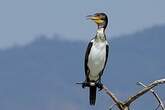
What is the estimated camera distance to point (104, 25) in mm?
10930

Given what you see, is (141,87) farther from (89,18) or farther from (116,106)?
(89,18)

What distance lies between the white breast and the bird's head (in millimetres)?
967

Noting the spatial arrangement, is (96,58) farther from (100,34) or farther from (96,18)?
(96,18)

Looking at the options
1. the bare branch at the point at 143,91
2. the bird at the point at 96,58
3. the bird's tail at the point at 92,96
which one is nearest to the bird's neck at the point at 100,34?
the bird at the point at 96,58

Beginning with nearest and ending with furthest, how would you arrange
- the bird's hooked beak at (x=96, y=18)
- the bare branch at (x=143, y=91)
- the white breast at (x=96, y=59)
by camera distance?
the bare branch at (x=143, y=91) → the bird's hooked beak at (x=96, y=18) → the white breast at (x=96, y=59)

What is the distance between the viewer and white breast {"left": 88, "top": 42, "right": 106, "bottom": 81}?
11.9 m

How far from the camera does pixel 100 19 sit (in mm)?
10492

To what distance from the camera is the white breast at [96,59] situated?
470 inches

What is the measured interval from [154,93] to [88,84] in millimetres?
3241

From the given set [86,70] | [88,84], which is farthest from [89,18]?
[86,70]

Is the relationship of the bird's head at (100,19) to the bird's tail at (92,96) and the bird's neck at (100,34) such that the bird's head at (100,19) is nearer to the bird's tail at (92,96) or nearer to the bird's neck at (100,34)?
the bird's neck at (100,34)

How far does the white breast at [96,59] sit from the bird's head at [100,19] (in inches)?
38.1

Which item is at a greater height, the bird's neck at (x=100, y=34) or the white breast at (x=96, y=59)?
the bird's neck at (x=100, y=34)

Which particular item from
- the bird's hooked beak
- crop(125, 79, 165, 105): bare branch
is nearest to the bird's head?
the bird's hooked beak
